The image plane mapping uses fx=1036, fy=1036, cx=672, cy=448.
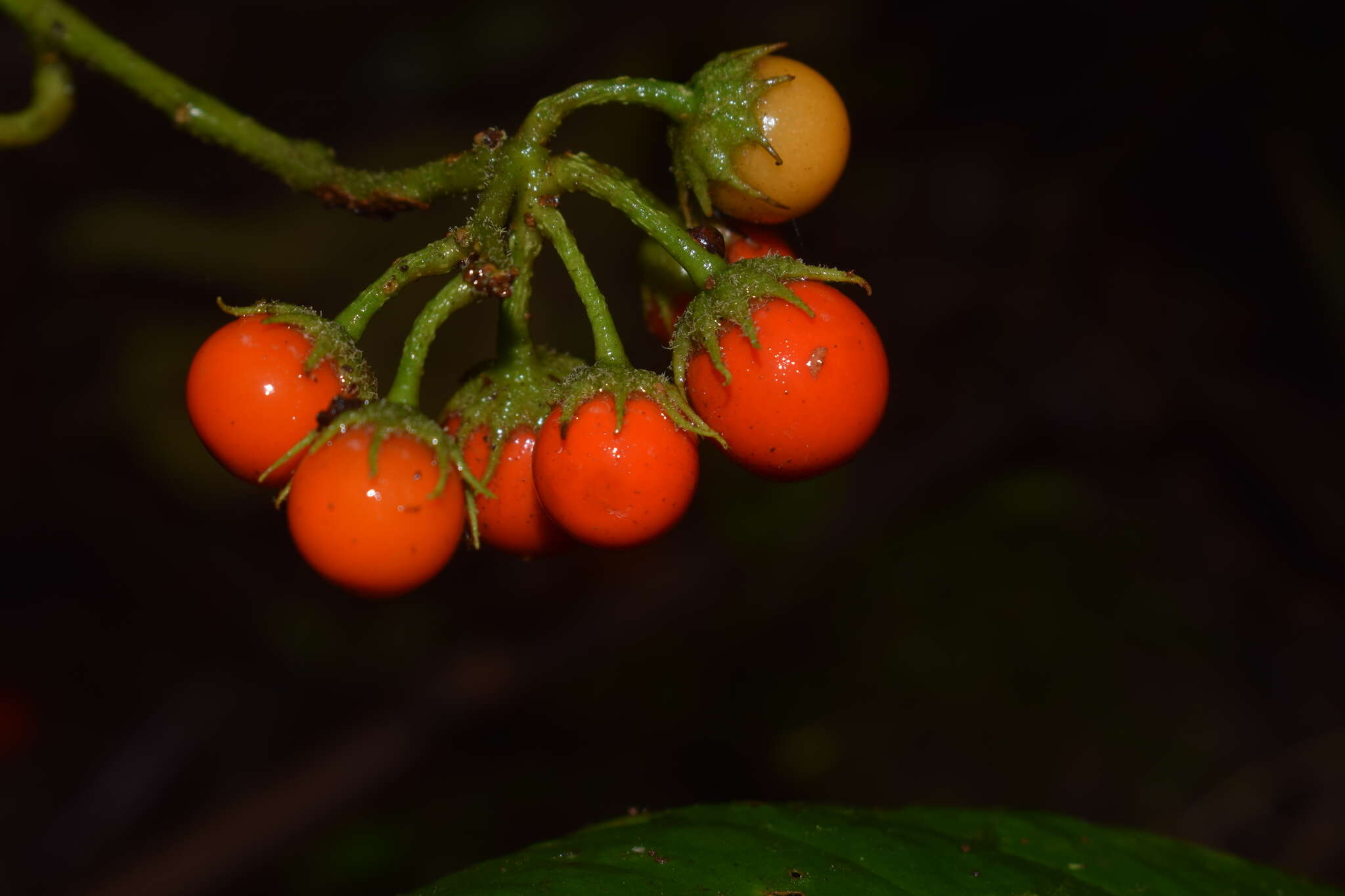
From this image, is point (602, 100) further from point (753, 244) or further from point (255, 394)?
point (255, 394)

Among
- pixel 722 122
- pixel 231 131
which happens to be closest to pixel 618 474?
pixel 722 122

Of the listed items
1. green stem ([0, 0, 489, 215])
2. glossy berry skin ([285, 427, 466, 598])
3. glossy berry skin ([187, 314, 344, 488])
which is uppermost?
green stem ([0, 0, 489, 215])

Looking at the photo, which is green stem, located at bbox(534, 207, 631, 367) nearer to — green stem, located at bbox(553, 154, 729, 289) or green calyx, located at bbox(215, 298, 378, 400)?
green stem, located at bbox(553, 154, 729, 289)

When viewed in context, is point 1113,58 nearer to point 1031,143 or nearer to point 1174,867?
point 1031,143

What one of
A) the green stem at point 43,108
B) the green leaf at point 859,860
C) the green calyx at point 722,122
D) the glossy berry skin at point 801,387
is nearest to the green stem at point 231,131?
the green stem at point 43,108

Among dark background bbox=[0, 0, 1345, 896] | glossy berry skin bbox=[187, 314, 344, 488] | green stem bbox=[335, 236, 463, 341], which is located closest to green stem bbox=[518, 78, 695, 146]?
green stem bbox=[335, 236, 463, 341]

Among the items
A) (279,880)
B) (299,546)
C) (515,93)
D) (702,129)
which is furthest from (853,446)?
(515,93)

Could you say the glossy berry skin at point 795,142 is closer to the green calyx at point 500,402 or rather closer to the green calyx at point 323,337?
the green calyx at point 500,402
